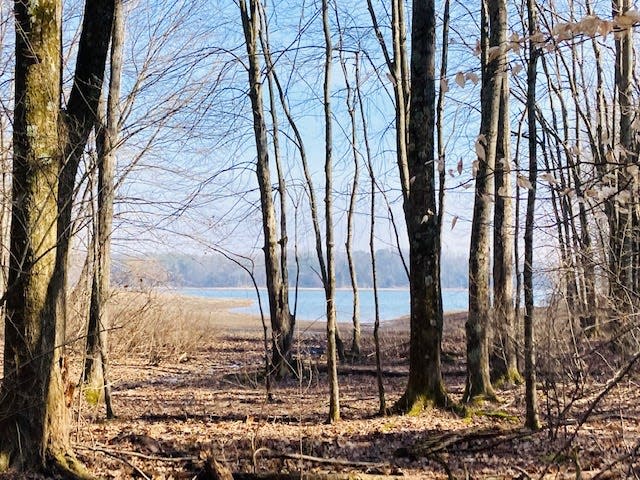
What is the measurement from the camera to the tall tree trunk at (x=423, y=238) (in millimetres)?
7113

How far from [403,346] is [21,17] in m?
13.3

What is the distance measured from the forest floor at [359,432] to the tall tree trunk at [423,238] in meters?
0.38

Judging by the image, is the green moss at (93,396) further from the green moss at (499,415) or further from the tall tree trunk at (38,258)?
the green moss at (499,415)

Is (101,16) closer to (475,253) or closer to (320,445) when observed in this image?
(320,445)

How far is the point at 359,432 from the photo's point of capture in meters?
6.44

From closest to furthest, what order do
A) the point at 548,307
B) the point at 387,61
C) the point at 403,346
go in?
the point at 548,307 → the point at 387,61 → the point at 403,346

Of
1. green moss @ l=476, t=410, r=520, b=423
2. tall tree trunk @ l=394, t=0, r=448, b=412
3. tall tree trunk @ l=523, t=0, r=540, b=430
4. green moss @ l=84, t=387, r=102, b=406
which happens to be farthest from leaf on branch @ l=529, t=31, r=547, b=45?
green moss @ l=84, t=387, r=102, b=406

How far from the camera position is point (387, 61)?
10.3 m

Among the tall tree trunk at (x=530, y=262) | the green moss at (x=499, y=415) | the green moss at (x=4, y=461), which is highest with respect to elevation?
the tall tree trunk at (x=530, y=262)

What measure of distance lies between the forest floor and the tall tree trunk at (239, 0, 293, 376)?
0.94 metres

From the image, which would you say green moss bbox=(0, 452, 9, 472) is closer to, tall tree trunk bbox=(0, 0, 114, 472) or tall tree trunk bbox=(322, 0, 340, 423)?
tall tree trunk bbox=(0, 0, 114, 472)

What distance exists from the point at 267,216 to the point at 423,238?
4.68 m

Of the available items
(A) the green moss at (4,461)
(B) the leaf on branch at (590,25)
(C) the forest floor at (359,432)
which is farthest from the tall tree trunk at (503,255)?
(B) the leaf on branch at (590,25)

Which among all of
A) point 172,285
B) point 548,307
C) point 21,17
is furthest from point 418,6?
point 172,285
